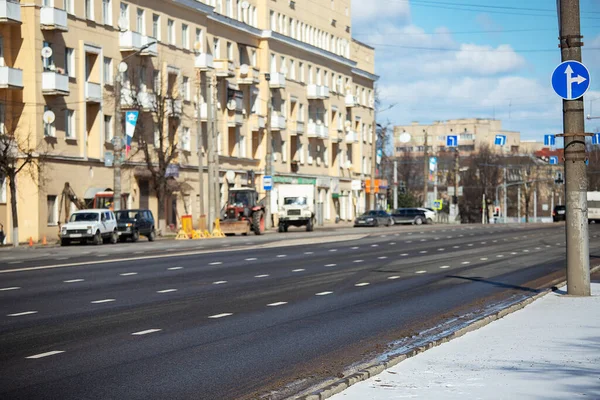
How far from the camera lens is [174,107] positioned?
62.9 metres

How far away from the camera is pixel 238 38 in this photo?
250 feet

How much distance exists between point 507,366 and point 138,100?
51174 millimetres

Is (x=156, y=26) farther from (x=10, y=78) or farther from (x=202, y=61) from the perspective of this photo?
(x=10, y=78)

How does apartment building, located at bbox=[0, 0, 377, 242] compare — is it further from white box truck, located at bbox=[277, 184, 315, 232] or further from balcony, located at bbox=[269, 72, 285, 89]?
white box truck, located at bbox=[277, 184, 315, 232]

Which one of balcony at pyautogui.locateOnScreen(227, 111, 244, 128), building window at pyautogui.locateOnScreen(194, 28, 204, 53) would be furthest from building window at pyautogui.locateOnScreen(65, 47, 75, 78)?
balcony at pyautogui.locateOnScreen(227, 111, 244, 128)

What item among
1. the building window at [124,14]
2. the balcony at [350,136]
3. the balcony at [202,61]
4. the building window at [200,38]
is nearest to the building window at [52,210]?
the building window at [124,14]

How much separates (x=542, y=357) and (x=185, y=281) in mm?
13080

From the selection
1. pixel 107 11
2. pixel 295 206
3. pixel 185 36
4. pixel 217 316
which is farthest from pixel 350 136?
pixel 217 316

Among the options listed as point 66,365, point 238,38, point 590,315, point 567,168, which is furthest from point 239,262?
point 238,38

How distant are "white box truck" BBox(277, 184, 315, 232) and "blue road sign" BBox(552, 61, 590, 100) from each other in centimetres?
5067

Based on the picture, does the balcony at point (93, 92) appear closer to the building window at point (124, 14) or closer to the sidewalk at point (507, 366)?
the building window at point (124, 14)

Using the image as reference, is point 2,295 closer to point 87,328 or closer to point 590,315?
point 87,328

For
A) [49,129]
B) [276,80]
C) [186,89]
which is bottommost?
[49,129]

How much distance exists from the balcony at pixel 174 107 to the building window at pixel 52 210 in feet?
35.5
